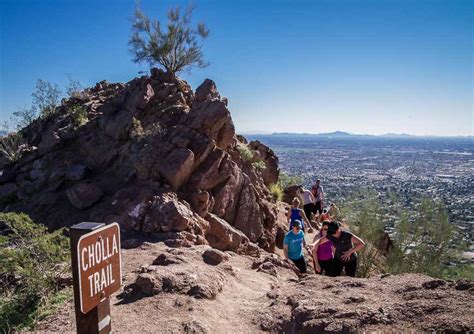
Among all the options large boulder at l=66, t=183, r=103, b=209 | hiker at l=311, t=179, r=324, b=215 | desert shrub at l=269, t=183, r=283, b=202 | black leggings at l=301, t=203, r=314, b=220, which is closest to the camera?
large boulder at l=66, t=183, r=103, b=209

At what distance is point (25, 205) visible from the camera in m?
11.0

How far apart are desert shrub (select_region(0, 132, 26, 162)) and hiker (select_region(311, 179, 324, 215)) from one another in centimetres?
1165

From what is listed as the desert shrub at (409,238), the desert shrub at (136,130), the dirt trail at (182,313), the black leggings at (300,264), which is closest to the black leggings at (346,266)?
the black leggings at (300,264)

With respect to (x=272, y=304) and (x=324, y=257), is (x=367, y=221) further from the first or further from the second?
(x=272, y=304)

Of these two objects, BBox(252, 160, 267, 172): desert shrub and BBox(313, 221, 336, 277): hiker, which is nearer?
BBox(313, 221, 336, 277): hiker

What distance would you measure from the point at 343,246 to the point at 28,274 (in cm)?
589

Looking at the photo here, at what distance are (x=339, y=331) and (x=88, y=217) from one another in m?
7.46

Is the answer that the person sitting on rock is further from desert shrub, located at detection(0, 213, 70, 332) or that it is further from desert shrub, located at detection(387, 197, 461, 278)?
desert shrub, located at detection(387, 197, 461, 278)

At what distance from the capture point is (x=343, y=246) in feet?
→ 25.2

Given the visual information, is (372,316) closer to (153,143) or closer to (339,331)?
(339,331)

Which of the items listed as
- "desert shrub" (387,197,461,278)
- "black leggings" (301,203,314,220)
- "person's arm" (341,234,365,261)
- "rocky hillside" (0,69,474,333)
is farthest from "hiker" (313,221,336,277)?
"black leggings" (301,203,314,220)

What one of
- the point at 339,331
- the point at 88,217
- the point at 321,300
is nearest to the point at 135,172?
the point at 88,217

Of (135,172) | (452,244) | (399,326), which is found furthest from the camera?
(452,244)

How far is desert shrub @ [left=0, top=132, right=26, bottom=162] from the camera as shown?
1329 cm
